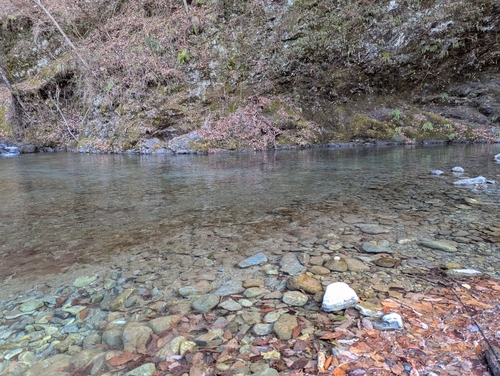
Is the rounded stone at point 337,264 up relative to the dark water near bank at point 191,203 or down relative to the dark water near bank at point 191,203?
down

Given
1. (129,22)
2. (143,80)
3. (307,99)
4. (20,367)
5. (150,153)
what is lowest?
(20,367)

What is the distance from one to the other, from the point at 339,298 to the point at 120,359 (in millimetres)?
1368

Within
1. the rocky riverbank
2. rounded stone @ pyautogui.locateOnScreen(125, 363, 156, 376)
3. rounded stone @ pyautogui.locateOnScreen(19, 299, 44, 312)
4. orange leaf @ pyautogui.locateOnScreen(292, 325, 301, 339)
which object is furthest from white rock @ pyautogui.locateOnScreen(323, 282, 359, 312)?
rounded stone @ pyautogui.locateOnScreen(19, 299, 44, 312)

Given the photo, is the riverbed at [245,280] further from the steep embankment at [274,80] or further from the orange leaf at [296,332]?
Result: the steep embankment at [274,80]

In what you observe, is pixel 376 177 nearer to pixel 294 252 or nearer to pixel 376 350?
pixel 294 252

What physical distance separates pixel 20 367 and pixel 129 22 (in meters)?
19.9

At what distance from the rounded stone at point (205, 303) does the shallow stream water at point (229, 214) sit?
47 cm

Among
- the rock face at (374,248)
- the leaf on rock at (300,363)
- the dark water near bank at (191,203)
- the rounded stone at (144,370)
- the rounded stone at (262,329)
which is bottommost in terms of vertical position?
the rounded stone at (144,370)

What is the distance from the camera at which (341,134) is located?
542 inches

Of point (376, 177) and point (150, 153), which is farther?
point (150, 153)

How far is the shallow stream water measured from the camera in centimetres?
296

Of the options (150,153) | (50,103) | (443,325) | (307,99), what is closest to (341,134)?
(307,99)

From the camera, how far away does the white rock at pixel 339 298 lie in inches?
75.6

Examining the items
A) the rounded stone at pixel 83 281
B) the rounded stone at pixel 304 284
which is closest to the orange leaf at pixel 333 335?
the rounded stone at pixel 304 284
